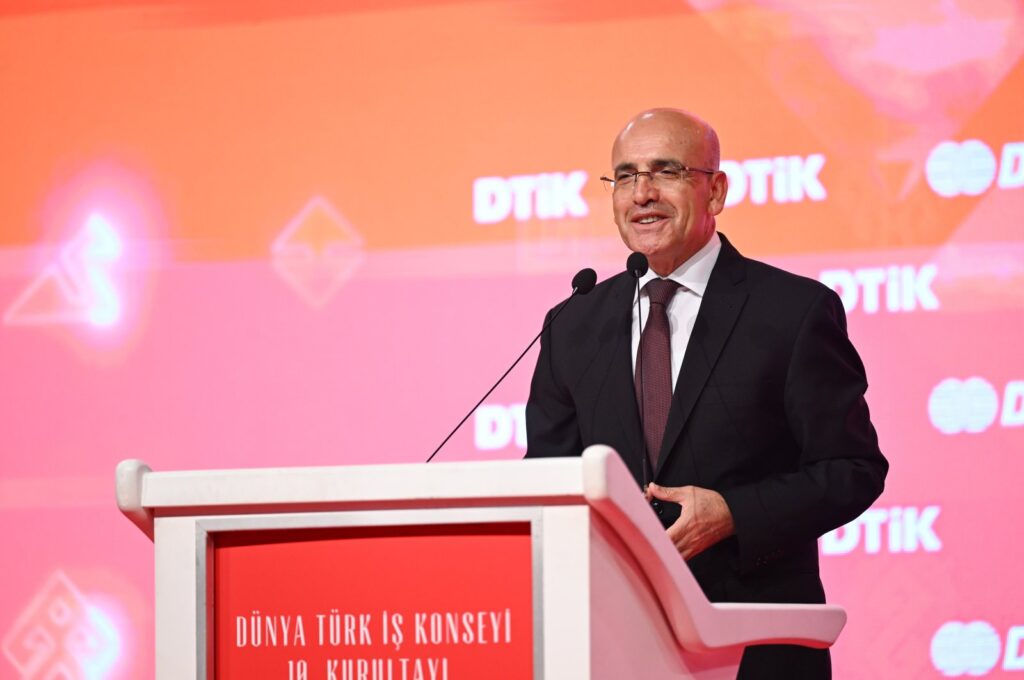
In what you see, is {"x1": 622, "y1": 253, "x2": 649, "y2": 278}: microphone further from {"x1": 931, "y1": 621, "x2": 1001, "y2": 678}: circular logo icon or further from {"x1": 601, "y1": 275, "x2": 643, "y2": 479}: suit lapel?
{"x1": 931, "y1": 621, "x2": 1001, "y2": 678}: circular logo icon

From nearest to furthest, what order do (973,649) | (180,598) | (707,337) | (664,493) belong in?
(180,598) → (664,493) → (707,337) → (973,649)

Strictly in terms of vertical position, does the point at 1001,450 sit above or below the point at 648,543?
above

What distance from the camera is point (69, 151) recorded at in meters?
3.74

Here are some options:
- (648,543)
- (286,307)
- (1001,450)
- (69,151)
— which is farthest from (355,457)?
(648,543)

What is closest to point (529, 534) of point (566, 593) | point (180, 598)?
point (566, 593)

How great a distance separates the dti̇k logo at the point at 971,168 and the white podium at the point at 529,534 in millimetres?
1851

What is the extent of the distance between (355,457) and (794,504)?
159 cm

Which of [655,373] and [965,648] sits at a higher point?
[655,373]

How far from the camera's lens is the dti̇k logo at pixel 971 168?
312 cm

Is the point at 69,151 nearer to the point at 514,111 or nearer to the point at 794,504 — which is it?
the point at 514,111

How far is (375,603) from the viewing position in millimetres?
1446

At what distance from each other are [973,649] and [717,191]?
1267 millimetres

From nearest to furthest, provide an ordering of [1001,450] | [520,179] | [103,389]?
[1001,450] < [520,179] < [103,389]

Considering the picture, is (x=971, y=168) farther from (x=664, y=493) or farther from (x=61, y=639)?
(x=61, y=639)
